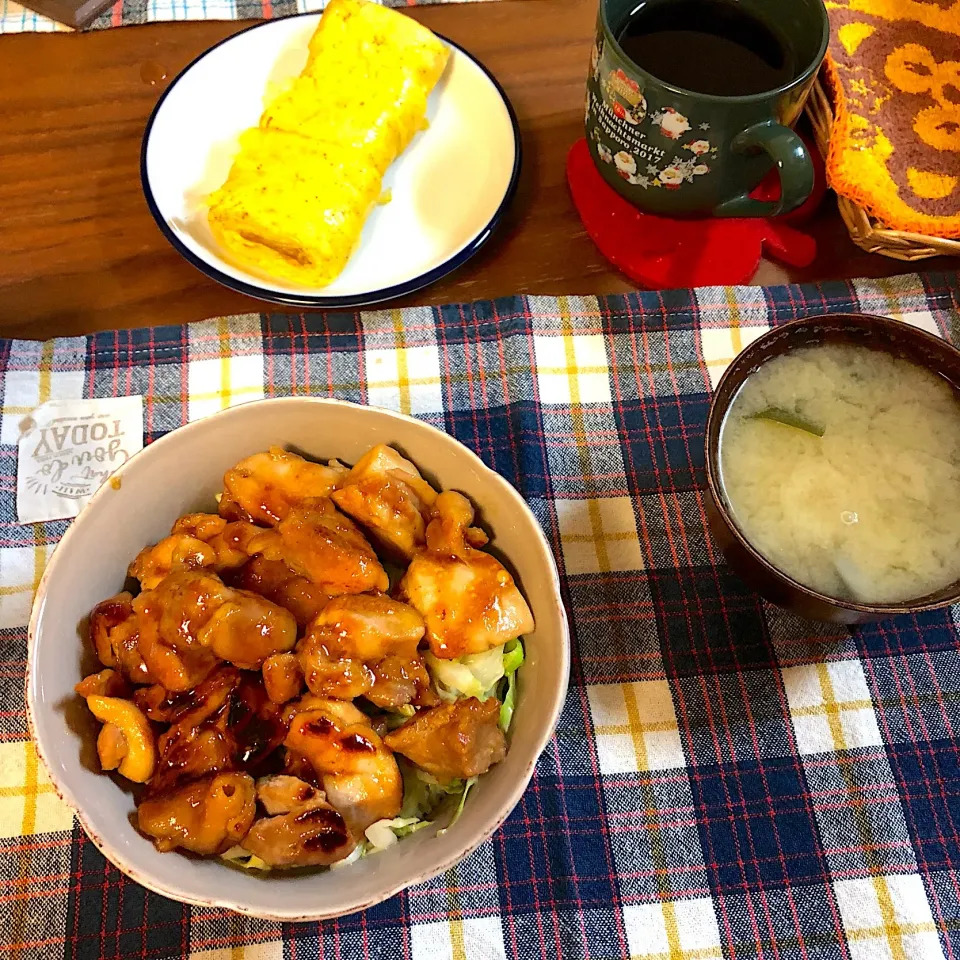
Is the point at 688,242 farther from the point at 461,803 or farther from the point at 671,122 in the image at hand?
the point at 461,803

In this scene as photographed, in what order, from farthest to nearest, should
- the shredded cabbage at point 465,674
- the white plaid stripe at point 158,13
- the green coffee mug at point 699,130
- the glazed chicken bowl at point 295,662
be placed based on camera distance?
the white plaid stripe at point 158,13
the green coffee mug at point 699,130
the shredded cabbage at point 465,674
the glazed chicken bowl at point 295,662

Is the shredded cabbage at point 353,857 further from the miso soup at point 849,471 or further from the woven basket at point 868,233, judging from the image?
the woven basket at point 868,233

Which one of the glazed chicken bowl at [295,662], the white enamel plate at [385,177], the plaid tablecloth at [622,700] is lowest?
the plaid tablecloth at [622,700]

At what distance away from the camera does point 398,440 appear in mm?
999

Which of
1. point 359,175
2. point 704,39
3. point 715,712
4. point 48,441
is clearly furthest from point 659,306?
point 48,441

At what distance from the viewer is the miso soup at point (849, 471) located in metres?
0.99

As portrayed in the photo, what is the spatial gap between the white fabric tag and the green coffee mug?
0.81m

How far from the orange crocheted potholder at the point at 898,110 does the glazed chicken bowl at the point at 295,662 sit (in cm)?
89

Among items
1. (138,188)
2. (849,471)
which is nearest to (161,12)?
(138,188)

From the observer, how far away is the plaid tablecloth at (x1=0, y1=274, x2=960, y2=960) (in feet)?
3.23

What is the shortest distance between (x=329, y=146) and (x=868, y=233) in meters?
0.87

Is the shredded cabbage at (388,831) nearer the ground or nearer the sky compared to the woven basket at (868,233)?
nearer the ground

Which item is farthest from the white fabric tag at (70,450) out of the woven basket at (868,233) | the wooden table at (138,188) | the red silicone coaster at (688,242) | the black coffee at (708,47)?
the woven basket at (868,233)

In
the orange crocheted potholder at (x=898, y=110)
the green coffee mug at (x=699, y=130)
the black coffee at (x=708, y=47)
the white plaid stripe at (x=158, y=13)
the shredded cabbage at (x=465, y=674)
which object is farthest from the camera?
the white plaid stripe at (x=158, y=13)
